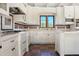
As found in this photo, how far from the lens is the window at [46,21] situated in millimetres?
7716

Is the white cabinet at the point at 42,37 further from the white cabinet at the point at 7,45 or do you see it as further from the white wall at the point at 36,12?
the white cabinet at the point at 7,45

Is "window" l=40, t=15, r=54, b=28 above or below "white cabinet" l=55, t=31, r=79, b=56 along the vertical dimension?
above

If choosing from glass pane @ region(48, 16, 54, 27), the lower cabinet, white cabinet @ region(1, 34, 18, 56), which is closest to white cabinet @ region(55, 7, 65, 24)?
glass pane @ region(48, 16, 54, 27)

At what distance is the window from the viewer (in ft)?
25.3

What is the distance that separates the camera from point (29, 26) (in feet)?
24.6

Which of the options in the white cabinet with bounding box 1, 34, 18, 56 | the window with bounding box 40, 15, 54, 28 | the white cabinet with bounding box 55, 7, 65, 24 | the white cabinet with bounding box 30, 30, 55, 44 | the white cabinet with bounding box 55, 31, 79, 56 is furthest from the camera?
the window with bounding box 40, 15, 54, 28

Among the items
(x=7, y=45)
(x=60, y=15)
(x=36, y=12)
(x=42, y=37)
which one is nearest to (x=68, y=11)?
(x=60, y=15)

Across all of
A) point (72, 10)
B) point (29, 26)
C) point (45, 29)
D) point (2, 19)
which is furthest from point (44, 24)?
point (2, 19)

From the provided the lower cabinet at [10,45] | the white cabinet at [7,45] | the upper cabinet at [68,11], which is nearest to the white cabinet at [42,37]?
the upper cabinet at [68,11]

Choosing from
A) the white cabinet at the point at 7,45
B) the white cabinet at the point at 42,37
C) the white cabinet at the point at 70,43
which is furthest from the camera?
the white cabinet at the point at 42,37

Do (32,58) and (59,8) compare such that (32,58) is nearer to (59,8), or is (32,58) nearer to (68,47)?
(68,47)

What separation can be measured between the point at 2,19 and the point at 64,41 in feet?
6.01

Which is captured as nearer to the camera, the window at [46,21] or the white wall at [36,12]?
the white wall at [36,12]

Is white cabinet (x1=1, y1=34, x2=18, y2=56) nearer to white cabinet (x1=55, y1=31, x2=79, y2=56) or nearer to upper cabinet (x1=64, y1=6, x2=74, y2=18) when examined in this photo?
white cabinet (x1=55, y1=31, x2=79, y2=56)
